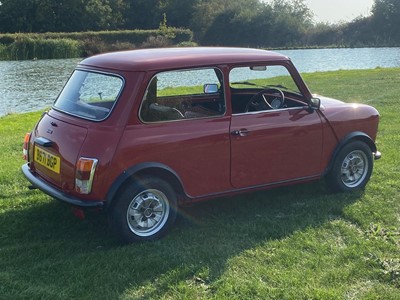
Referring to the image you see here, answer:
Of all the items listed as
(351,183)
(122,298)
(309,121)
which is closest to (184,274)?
(122,298)

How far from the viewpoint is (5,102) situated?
1739 centimetres

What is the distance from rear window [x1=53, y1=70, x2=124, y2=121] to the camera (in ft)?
14.6

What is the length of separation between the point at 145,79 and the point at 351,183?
291cm

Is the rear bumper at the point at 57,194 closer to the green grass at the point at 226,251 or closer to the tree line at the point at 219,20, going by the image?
the green grass at the point at 226,251

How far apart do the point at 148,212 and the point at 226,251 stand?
806mm

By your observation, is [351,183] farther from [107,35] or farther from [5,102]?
[107,35]

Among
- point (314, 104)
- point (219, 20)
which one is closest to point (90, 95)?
point (314, 104)

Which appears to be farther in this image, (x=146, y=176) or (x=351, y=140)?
(x=351, y=140)

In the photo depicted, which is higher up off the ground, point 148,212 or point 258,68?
point 258,68

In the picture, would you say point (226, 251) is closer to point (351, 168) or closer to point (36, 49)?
point (351, 168)

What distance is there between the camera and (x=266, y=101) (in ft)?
17.8

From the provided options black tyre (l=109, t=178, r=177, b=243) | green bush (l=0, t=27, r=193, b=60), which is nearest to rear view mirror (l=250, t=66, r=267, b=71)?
black tyre (l=109, t=178, r=177, b=243)

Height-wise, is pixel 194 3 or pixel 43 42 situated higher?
pixel 194 3

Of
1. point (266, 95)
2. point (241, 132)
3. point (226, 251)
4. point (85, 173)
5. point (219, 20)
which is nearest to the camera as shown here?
point (85, 173)
